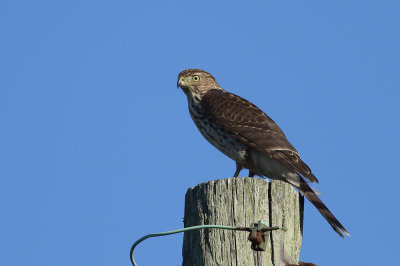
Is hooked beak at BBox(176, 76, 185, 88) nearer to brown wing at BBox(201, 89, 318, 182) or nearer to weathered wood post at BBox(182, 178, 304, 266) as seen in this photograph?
brown wing at BBox(201, 89, 318, 182)

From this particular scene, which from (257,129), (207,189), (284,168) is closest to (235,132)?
(257,129)

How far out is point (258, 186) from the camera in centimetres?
337

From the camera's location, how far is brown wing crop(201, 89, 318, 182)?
19.8 ft

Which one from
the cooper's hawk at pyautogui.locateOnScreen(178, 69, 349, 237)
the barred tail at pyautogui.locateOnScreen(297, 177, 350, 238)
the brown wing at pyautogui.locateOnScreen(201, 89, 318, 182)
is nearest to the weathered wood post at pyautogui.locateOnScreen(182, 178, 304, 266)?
the barred tail at pyautogui.locateOnScreen(297, 177, 350, 238)

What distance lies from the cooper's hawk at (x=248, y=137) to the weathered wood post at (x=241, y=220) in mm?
2059

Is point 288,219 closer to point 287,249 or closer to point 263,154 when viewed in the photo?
point 287,249

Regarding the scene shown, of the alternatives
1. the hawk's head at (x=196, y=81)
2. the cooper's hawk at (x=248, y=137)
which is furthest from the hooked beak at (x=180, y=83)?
the cooper's hawk at (x=248, y=137)

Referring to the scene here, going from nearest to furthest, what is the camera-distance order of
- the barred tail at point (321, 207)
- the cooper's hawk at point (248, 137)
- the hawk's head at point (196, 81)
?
the barred tail at point (321, 207) → the cooper's hawk at point (248, 137) → the hawk's head at point (196, 81)

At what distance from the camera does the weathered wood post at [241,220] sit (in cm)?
324

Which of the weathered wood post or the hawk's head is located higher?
the hawk's head

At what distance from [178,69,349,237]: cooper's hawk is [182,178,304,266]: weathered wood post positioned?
2.06m

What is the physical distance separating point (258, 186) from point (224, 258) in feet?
1.46

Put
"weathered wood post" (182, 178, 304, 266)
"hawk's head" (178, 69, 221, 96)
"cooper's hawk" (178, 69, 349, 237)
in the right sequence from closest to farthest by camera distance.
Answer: "weathered wood post" (182, 178, 304, 266) → "cooper's hawk" (178, 69, 349, 237) → "hawk's head" (178, 69, 221, 96)

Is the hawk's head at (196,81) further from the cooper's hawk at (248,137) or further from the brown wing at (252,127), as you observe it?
the brown wing at (252,127)
